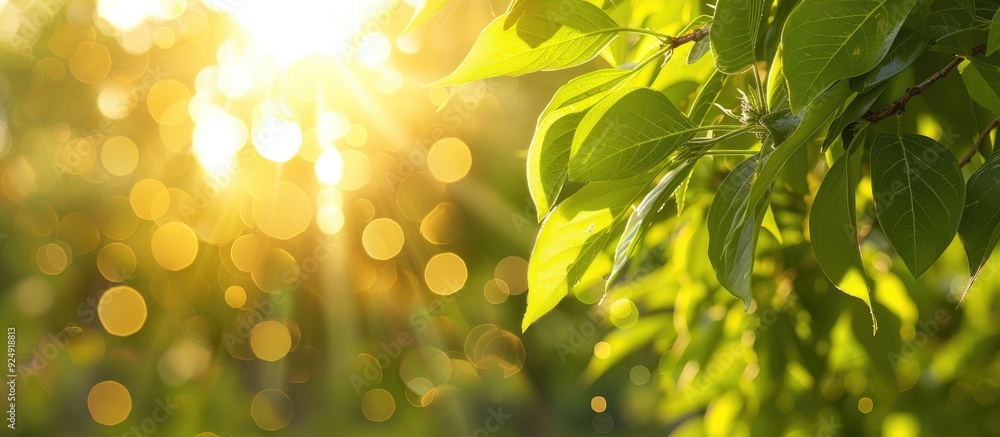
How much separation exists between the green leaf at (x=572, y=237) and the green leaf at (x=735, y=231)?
0.18ft

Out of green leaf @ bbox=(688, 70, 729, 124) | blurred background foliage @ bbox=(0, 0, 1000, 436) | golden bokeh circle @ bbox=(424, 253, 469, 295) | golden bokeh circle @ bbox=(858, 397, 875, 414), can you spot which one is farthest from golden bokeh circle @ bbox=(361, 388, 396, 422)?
green leaf @ bbox=(688, 70, 729, 124)

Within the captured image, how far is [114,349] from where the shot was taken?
2633 mm

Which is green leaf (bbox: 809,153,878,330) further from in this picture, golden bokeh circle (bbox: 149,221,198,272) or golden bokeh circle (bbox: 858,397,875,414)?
golden bokeh circle (bbox: 149,221,198,272)

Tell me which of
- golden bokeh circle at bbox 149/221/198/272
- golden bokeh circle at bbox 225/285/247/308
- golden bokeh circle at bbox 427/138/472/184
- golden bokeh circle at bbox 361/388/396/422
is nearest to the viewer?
golden bokeh circle at bbox 149/221/198/272

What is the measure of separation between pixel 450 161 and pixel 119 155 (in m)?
1.20

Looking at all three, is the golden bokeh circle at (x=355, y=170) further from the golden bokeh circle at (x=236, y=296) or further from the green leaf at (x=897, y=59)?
the green leaf at (x=897, y=59)

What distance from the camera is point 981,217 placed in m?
0.40

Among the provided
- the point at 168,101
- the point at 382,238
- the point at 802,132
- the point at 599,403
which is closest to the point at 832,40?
the point at 802,132

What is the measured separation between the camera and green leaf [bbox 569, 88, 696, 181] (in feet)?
1.17

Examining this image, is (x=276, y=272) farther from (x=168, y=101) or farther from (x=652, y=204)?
(x=652, y=204)

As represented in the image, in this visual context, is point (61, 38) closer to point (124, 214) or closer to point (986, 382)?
point (124, 214)

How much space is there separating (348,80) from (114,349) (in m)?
1.29

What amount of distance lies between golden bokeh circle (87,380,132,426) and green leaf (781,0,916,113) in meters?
2.81

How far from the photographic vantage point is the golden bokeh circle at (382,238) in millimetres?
2795
